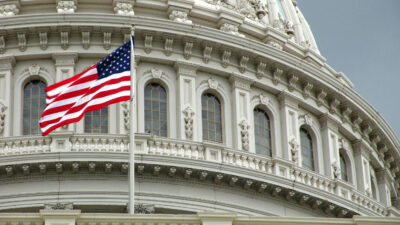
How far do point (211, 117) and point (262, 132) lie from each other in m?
2.20

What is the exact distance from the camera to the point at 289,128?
168 ft

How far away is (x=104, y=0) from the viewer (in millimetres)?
52219

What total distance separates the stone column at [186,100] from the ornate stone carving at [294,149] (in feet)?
13.3

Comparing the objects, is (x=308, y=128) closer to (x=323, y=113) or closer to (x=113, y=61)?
(x=323, y=113)

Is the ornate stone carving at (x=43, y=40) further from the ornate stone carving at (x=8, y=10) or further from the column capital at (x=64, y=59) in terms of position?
→ the ornate stone carving at (x=8, y=10)

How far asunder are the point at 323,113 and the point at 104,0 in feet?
29.9

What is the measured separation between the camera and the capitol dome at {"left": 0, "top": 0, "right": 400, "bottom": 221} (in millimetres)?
45062

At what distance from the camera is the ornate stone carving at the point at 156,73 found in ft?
162

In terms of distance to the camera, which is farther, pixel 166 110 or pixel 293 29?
pixel 293 29

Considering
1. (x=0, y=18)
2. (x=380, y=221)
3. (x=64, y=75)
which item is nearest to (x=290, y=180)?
(x=64, y=75)

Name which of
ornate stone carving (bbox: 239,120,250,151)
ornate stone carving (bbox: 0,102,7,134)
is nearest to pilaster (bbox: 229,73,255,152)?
ornate stone carving (bbox: 239,120,250,151)

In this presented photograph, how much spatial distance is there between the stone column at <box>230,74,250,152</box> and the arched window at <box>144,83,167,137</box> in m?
2.52

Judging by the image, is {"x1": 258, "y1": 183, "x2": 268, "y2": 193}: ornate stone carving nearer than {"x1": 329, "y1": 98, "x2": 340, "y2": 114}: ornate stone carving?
Yes

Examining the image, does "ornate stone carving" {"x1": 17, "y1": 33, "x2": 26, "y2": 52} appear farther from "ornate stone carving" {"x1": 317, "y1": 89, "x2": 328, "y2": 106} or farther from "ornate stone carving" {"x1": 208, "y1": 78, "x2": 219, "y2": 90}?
"ornate stone carving" {"x1": 317, "y1": 89, "x2": 328, "y2": 106}
